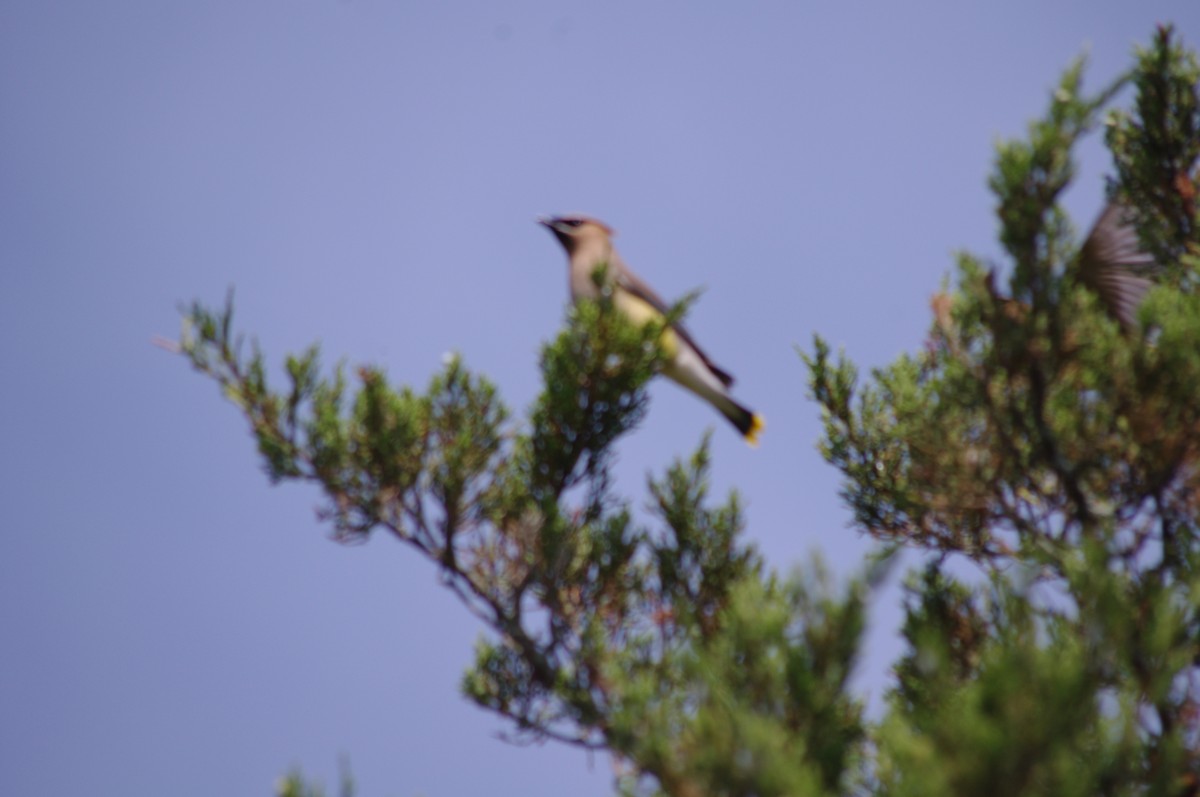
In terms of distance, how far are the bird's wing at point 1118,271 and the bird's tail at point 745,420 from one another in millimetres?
1907

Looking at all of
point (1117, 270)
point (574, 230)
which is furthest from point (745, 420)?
point (1117, 270)

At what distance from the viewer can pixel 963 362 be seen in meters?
3.37

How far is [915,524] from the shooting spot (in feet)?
14.1

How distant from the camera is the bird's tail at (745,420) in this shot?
18.8 ft

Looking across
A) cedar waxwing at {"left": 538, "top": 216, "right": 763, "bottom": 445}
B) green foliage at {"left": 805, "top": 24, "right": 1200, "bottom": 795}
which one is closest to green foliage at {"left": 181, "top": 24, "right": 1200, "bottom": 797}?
green foliage at {"left": 805, "top": 24, "right": 1200, "bottom": 795}

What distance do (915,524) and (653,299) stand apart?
2245 millimetres

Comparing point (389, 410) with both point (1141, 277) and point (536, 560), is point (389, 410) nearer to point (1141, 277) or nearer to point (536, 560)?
point (536, 560)

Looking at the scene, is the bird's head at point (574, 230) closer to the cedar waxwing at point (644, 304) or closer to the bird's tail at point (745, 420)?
the cedar waxwing at point (644, 304)

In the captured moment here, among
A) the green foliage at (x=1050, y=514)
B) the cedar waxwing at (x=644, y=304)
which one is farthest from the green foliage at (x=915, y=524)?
the cedar waxwing at (x=644, y=304)

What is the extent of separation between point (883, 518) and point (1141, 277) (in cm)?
123

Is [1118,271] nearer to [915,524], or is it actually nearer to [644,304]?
[915,524]

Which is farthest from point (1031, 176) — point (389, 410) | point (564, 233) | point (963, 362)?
point (564, 233)

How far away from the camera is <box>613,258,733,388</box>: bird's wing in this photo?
18.8ft

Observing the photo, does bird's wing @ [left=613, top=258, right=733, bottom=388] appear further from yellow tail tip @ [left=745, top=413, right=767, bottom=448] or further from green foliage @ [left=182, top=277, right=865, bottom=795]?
green foliage @ [left=182, top=277, right=865, bottom=795]
